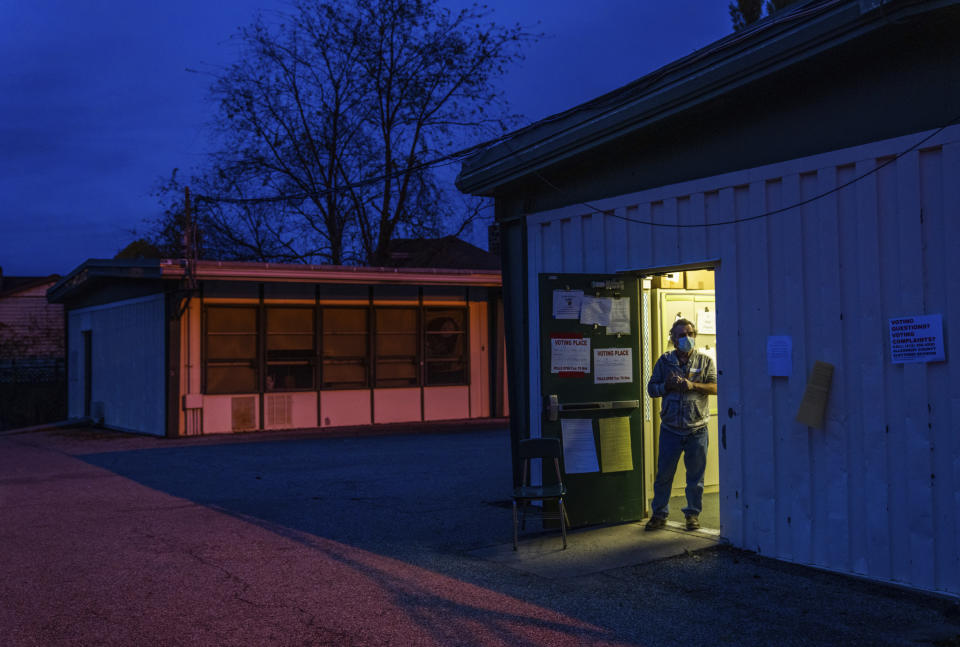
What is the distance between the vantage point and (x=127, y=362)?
19.7 meters

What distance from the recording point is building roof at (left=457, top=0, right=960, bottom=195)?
5838 millimetres

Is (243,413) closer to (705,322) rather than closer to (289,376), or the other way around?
(289,376)

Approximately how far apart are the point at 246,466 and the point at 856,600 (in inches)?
369

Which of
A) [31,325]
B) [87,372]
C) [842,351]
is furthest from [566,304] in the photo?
[31,325]

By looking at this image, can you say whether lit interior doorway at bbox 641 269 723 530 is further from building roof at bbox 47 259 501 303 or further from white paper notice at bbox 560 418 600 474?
building roof at bbox 47 259 501 303

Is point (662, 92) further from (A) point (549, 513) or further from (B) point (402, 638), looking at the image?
(B) point (402, 638)

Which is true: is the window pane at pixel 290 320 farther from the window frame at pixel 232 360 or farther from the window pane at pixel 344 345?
the window pane at pixel 344 345

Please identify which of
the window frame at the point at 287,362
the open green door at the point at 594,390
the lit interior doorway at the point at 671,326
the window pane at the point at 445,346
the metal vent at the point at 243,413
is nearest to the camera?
the open green door at the point at 594,390

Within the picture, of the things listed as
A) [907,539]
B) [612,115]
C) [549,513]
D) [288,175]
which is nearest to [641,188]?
[612,115]

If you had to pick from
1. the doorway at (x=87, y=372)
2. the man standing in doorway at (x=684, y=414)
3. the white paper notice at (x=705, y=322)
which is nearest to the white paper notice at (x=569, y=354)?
the man standing in doorway at (x=684, y=414)

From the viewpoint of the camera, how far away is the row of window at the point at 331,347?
59.8 feet

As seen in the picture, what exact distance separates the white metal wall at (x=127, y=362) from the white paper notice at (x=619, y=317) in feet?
38.9

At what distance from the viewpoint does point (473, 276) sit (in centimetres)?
1980

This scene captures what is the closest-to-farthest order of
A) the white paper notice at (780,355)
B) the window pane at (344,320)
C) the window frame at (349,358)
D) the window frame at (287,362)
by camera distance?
the white paper notice at (780,355), the window frame at (287,362), the window frame at (349,358), the window pane at (344,320)
